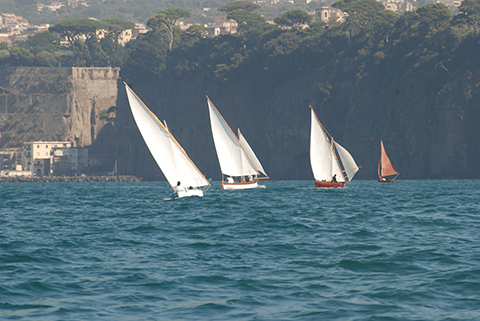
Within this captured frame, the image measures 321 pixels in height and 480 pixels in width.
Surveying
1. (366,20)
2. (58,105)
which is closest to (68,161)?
(58,105)

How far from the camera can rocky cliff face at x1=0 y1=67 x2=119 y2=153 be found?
526 feet

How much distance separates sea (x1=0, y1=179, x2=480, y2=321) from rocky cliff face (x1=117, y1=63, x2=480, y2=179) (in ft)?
253

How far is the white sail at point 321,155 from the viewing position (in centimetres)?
6159

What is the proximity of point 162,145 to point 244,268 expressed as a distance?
76.9ft

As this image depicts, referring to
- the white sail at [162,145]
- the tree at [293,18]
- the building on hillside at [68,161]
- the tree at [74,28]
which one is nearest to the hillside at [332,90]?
the tree at [293,18]

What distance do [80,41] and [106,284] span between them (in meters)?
176

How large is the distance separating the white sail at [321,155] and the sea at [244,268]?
Answer: 1144 inches

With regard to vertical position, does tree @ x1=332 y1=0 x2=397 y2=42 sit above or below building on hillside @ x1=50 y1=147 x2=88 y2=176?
above

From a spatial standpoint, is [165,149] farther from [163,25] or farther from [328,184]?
[163,25]

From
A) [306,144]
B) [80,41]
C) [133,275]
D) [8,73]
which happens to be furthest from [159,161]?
[80,41]

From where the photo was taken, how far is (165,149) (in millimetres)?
41812

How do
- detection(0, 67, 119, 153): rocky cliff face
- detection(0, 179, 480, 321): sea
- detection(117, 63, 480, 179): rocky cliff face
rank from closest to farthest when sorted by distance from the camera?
detection(0, 179, 480, 321): sea
detection(117, 63, 480, 179): rocky cliff face
detection(0, 67, 119, 153): rocky cliff face

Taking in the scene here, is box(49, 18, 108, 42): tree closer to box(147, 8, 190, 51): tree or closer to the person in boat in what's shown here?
box(147, 8, 190, 51): tree

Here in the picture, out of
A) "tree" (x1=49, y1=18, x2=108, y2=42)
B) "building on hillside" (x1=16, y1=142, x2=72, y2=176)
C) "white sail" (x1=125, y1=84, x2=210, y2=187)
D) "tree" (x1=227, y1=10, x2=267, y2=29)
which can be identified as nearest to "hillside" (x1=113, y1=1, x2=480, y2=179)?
"tree" (x1=227, y1=10, x2=267, y2=29)
